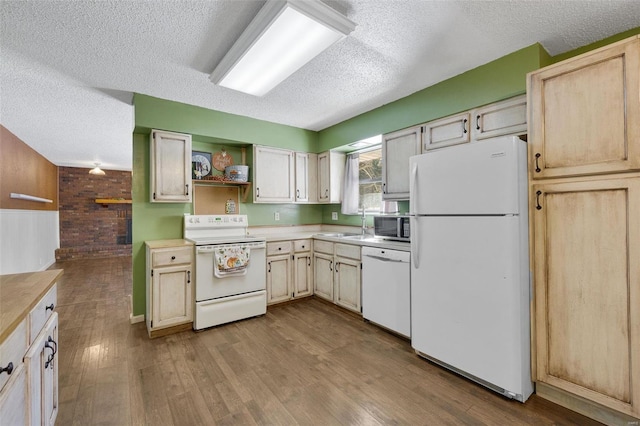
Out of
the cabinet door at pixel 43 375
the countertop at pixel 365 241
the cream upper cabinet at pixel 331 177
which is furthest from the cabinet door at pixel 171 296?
the cream upper cabinet at pixel 331 177

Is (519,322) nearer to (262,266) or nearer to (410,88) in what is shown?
(410,88)

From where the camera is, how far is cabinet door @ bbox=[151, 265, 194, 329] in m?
2.85

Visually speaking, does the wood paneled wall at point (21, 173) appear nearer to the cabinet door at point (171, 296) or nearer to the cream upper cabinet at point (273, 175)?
the cabinet door at point (171, 296)

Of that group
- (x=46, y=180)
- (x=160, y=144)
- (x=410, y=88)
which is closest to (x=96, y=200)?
(x=46, y=180)

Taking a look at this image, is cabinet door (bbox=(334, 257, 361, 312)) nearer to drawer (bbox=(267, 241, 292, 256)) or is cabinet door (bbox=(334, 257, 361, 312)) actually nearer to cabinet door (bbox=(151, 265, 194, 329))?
drawer (bbox=(267, 241, 292, 256))

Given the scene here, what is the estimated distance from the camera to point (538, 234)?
6.38ft

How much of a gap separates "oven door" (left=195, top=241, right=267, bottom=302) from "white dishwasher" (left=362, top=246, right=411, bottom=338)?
48.6 inches

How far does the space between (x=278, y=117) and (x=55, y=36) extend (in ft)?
7.47

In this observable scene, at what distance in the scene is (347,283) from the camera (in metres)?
3.47

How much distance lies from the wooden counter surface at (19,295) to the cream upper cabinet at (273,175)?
99.2 inches

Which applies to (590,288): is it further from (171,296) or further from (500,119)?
(171,296)

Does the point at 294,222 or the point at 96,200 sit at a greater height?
the point at 96,200

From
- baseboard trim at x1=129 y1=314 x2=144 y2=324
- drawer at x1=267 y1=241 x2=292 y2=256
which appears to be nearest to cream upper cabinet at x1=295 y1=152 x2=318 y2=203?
drawer at x1=267 y1=241 x2=292 y2=256

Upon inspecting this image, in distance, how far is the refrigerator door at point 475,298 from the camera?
1874mm
